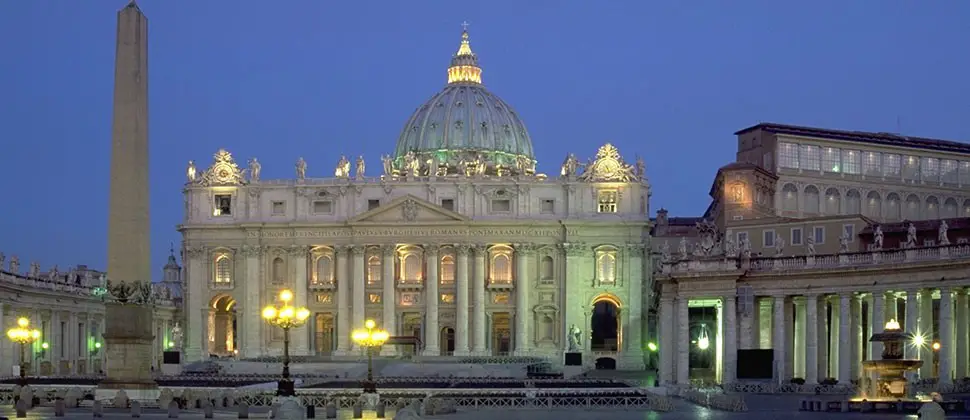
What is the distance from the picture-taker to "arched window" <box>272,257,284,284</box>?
134 metres

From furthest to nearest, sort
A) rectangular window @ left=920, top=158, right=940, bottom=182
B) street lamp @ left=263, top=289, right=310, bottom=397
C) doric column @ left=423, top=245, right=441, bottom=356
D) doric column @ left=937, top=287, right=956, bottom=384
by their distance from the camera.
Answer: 1. doric column @ left=423, top=245, right=441, bottom=356
2. rectangular window @ left=920, top=158, right=940, bottom=182
3. doric column @ left=937, top=287, right=956, bottom=384
4. street lamp @ left=263, top=289, right=310, bottom=397

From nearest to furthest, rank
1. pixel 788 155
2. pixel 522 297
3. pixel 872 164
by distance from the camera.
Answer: pixel 788 155 < pixel 872 164 < pixel 522 297

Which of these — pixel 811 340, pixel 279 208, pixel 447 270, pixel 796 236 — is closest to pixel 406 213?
pixel 447 270

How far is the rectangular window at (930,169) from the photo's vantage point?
110 metres

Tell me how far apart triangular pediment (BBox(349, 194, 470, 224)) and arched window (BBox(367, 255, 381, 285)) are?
3.54 m

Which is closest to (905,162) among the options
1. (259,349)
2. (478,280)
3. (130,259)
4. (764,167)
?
(764,167)

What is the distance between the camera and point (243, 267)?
440 feet

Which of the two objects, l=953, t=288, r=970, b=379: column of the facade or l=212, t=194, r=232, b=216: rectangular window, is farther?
l=212, t=194, r=232, b=216: rectangular window

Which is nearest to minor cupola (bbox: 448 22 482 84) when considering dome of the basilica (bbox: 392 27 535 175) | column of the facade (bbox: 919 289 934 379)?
dome of the basilica (bbox: 392 27 535 175)

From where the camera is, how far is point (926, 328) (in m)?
69.8

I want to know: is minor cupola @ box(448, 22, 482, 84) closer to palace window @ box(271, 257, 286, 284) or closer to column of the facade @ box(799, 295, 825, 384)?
palace window @ box(271, 257, 286, 284)

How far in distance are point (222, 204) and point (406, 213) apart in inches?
662

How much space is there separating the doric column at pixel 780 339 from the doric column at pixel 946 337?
10.6 m

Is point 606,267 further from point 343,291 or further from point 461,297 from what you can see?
point 343,291
